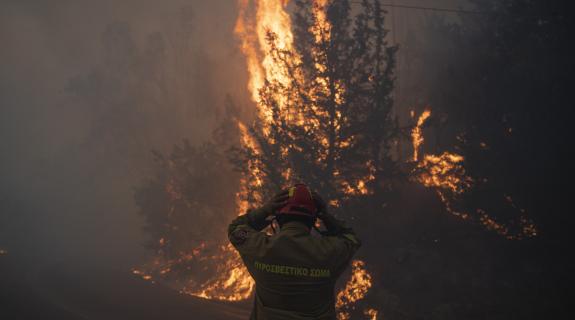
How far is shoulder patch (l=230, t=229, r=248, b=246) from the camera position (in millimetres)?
2975

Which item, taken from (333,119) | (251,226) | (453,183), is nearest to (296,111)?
(333,119)

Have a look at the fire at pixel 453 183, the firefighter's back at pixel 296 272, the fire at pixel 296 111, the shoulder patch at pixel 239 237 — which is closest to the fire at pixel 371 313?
the fire at pixel 296 111

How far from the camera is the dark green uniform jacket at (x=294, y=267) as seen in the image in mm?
2760

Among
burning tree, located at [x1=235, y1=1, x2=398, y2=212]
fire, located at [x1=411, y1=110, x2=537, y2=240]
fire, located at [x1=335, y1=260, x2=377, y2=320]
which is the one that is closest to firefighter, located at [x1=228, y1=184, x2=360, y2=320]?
burning tree, located at [x1=235, y1=1, x2=398, y2=212]

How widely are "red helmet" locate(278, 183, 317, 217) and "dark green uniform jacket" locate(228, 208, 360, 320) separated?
107mm

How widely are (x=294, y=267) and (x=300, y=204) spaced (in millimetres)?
472

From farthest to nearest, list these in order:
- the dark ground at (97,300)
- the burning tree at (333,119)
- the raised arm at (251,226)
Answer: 1. the dark ground at (97,300)
2. the burning tree at (333,119)
3. the raised arm at (251,226)

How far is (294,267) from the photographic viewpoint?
9.05 feet

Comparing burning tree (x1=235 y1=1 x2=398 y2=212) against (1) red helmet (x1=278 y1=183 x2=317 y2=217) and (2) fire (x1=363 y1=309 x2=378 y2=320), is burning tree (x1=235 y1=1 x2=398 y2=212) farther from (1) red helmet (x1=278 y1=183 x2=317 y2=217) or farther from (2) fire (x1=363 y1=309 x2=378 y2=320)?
(1) red helmet (x1=278 y1=183 x2=317 y2=217)

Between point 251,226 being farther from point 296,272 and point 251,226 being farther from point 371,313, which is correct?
point 371,313

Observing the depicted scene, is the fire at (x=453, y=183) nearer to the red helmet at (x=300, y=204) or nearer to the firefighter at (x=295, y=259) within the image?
the firefighter at (x=295, y=259)

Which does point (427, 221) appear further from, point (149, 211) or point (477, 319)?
point (149, 211)

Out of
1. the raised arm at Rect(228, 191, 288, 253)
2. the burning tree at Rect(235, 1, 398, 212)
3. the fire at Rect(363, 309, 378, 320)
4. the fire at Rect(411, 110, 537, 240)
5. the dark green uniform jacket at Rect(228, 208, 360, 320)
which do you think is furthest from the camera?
the burning tree at Rect(235, 1, 398, 212)

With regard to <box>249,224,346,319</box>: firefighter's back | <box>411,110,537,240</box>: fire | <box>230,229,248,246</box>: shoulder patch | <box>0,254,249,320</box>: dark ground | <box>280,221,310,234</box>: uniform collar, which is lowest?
<box>0,254,249,320</box>: dark ground
